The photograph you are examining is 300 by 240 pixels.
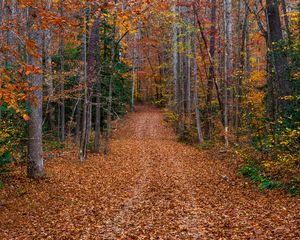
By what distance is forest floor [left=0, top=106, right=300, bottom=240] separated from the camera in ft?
22.5

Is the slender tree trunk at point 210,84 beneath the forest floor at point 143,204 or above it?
above

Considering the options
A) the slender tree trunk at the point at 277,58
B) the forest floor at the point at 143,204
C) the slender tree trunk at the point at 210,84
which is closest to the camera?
the forest floor at the point at 143,204

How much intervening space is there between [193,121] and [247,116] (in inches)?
423

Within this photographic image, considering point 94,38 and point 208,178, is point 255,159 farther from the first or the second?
point 94,38

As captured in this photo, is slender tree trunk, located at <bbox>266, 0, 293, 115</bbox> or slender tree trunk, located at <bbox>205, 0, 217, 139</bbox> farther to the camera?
slender tree trunk, located at <bbox>205, 0, 217, 139</bbox>

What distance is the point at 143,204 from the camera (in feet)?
29.4

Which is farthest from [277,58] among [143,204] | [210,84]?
[210,84]

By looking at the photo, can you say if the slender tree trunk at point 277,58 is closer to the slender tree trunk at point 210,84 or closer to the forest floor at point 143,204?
the forest floor at point 143,204

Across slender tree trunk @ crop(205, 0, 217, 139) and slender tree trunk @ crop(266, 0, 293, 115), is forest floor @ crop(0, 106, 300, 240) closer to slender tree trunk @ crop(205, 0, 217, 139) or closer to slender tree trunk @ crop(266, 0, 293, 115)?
slender tree trunk @ crop(266, 0, 293, 115)

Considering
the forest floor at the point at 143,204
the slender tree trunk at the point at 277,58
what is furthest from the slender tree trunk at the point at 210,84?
the slender tree trunk at the point at 277,58

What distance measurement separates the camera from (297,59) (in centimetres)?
1112

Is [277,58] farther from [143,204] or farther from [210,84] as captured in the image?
[210,84]

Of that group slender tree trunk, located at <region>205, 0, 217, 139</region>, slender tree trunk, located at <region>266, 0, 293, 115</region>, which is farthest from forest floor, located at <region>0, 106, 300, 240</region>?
slender tree trunk, located at <region>205, 0, 217, 139</region>

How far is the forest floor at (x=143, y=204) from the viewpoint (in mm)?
6844
